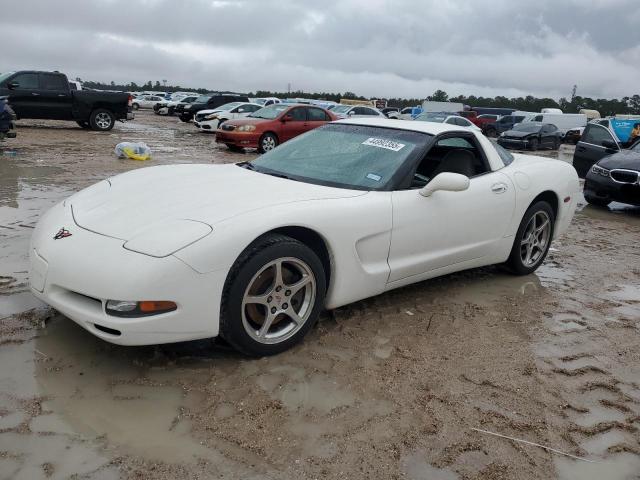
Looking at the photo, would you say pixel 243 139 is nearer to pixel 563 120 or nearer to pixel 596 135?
pixel 596 135

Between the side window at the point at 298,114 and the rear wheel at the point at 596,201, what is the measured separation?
828 cm

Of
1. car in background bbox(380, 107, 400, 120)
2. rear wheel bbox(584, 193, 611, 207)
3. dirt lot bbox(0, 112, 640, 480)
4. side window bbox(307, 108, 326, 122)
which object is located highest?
side window bbox(307, 108, 326, 122)

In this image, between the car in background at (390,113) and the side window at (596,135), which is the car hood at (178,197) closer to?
the side window at (596,135)

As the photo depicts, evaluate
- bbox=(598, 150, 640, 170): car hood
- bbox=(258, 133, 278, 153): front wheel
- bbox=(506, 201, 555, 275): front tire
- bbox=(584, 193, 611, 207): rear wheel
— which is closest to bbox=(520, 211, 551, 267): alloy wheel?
bbox=(506, 201, 555, 275): front tire

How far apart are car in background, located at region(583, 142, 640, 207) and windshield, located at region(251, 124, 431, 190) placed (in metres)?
6.04

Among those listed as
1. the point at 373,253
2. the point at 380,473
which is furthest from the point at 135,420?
the point at 373,253

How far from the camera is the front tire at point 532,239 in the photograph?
4797 millimetres

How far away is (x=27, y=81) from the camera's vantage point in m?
16.5

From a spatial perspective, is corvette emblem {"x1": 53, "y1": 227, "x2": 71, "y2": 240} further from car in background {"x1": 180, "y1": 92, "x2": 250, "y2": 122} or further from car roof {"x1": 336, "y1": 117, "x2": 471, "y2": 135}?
car in background {"x1": 180, "y1": 92, "x2": 250, "y2": 122}

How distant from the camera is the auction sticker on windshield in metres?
3.99

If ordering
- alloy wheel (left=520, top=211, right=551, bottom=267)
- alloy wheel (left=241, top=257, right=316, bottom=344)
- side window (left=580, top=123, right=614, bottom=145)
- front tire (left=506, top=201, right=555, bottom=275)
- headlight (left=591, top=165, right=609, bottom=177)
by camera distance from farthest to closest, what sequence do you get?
side window (left=580, top=123, right=614, bottom=145) < headlight (left=591, top=165, right=609, bottom=177) < alloy wheel (left=520, top=211, right=551, bottom=267) < front tire (left=506, top=201, right=555, bottom=275) < alloy wheel (left=241, top=257, right=316, bottom=344)

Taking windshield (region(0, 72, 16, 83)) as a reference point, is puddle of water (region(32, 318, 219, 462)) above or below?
below

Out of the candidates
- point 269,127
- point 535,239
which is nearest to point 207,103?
point 269,127

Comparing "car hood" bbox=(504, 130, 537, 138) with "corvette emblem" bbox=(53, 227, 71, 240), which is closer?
"corvette emblem" bbox=(53, 227, 71, 240)
